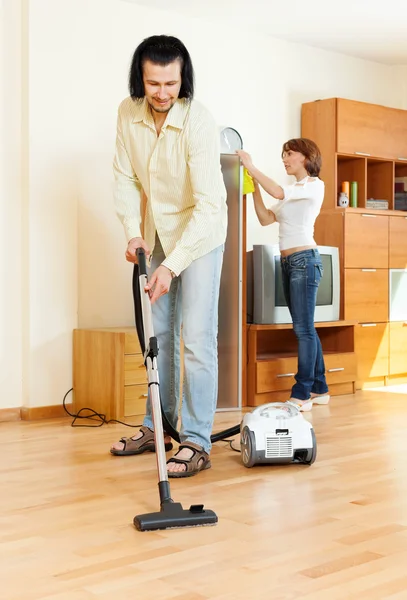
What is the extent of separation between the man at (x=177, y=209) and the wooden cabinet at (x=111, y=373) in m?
1.02

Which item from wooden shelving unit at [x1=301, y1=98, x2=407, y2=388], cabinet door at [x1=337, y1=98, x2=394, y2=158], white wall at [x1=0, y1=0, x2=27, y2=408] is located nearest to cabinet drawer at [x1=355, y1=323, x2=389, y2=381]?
wooden shelving unit at [x1=301, y1=98, x2=407, y2=388]

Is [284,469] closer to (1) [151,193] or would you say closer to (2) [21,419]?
(1) [151,193]

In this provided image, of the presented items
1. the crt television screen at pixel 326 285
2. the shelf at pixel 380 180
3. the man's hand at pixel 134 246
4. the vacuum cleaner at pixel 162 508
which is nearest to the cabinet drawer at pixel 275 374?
the crt television screen at pixel 326 285

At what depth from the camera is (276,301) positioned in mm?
4848

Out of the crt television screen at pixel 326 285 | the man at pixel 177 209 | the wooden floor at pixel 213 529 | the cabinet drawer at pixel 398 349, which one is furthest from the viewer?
the cabinet drawer at pixel 398 349

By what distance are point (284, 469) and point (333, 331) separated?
244 cm

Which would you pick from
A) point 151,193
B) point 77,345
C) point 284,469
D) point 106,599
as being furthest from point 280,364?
point 106,599

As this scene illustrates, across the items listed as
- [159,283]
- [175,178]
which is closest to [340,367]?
[175,178]

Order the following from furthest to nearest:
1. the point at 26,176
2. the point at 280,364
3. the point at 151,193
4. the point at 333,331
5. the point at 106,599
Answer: the point at 333,331, the point at 280,364, the point at 26,176, the point at 151,193, the point at 106,599

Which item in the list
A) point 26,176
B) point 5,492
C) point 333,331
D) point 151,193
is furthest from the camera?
point 333,331

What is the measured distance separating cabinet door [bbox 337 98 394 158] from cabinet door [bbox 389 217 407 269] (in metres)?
0.46

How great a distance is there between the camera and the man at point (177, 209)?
280cm

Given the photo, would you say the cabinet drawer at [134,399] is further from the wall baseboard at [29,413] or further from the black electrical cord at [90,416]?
the wall baseboard at [29,413]

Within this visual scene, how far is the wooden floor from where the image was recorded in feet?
5.96
